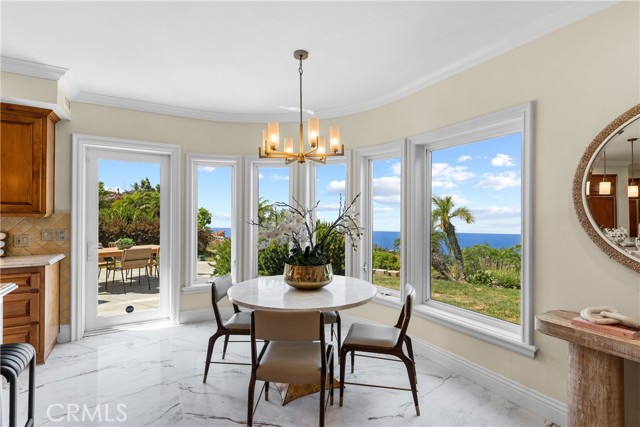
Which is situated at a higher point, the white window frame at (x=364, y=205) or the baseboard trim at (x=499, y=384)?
the white window frame at (x=364, y=205)

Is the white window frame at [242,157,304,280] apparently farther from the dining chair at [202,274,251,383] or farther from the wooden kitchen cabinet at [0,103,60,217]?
the wooden kitchen cabinet at [0,103,60,217]

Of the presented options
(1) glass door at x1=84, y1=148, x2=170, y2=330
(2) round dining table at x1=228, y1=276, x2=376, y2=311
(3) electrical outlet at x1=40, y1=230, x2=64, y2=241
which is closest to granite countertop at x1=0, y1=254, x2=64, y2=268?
(3) electrical outlet at x1=40, y1=230, x2=64, y2=241

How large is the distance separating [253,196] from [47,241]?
2200 millimetres

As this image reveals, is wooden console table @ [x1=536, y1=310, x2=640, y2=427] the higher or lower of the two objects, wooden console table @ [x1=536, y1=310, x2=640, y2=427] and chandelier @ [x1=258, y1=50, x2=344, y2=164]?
the lower

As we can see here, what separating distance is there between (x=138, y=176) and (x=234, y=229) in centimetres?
128

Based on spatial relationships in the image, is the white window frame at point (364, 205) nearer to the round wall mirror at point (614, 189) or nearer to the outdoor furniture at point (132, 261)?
the round wall mirror at point (614, 189)

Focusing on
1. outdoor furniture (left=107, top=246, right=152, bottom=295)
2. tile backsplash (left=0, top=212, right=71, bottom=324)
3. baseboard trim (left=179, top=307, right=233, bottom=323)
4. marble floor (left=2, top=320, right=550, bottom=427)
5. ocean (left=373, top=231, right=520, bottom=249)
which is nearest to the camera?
marble floor (left=2, top=320, right=550, bottom=427)

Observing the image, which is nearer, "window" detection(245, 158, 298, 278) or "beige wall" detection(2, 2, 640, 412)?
"beige wall" detection(2, 2, 640, 412)

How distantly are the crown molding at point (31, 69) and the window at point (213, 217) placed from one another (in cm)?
155

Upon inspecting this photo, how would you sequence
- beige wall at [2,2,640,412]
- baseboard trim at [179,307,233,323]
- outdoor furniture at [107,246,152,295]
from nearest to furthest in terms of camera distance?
beige wall at [2,2,640,412] → outdoor furniture at [107,246,152,295] → baseboard trim at [179,307,233,323]

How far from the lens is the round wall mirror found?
1.89 m

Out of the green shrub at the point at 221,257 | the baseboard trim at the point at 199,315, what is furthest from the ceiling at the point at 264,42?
the baseboard trim at the point at 199,315

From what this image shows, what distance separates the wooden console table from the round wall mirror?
0.46 metres

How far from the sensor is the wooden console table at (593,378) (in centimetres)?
180
